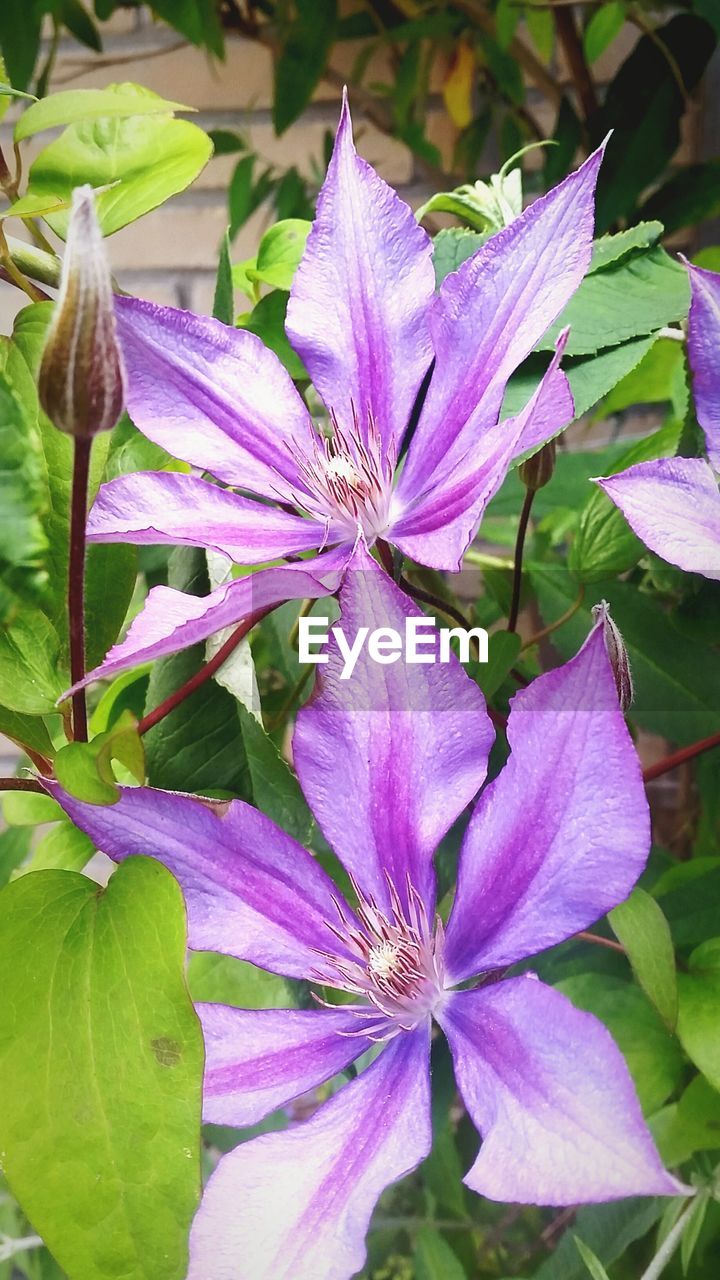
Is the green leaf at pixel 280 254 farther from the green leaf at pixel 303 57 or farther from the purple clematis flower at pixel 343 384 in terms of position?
the green leaf at pixel 303 57

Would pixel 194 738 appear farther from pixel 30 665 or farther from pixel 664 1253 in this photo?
pixel 664 1253

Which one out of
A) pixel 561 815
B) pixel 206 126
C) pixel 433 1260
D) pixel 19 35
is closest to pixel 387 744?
pixel 561 815

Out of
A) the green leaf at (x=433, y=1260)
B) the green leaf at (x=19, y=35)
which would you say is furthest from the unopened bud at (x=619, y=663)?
the green leaf at (x=19, y=35)

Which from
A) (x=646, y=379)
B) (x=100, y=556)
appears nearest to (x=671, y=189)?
(x=646, y=379)

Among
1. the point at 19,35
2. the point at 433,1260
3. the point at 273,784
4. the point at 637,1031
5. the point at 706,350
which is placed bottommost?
the point at 433,1260

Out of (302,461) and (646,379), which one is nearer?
(302,461)

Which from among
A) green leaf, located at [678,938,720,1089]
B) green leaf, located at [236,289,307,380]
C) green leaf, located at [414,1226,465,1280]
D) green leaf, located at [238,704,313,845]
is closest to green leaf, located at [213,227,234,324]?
green leaf, located at [236,289,307,380]

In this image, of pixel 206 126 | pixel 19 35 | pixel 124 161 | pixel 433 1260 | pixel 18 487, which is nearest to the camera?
pixel 18 487

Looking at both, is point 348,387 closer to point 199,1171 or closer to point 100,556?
point 100,556
